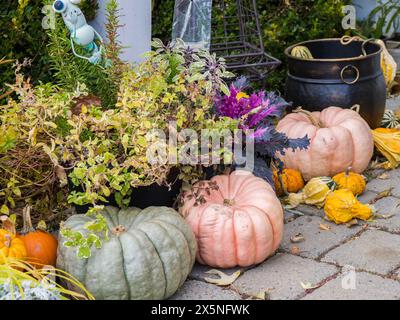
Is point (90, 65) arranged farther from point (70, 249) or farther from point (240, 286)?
point (240, 286)

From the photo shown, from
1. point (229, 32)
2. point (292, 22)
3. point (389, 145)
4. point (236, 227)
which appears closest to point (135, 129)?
point (236, 227)

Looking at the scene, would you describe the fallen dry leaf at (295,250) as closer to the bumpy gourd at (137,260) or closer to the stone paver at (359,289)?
the stone paver at (359,289)

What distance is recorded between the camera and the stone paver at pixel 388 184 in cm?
414

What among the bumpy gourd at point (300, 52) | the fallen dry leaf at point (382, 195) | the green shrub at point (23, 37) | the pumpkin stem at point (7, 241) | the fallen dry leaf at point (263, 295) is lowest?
the fallen dry leaf at point (263, 295)

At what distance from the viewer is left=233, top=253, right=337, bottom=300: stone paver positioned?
3061 mm

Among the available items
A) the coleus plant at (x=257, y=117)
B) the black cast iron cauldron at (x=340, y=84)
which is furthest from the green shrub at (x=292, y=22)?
the coleus plant at (x=257, y=117)

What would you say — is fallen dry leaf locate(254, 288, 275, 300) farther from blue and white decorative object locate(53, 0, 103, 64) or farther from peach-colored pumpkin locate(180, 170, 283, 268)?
blue and white decorative object locate(53, 0, 103, 64)

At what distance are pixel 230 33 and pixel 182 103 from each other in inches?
78.6

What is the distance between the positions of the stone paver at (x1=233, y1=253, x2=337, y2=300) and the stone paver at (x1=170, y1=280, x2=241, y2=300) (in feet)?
0.22

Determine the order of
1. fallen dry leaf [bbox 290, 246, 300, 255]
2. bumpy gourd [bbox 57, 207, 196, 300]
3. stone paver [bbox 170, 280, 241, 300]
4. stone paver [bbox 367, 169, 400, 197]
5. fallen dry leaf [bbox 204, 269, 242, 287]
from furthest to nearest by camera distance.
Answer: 1. stone paver [bbox 367, 169, 400, 197]
2. fallen dry leaf [bbox 290, 246, 300, 255]
3. fallen dry leaf [bbox 204, 269, 242, 287]
4. stone paver [bbox 170, 280, 241, 300]
5. bumpy gourd [bbox 57, 207, 196, 300]

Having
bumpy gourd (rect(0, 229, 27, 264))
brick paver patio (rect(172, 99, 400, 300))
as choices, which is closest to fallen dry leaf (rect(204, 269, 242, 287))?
brick paver patio (rect(172, 99, 400, 300))

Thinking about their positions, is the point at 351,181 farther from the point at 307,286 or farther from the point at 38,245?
the point at 38,245

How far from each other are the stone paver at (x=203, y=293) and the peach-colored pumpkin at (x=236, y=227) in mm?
154

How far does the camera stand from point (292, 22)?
5.50m
